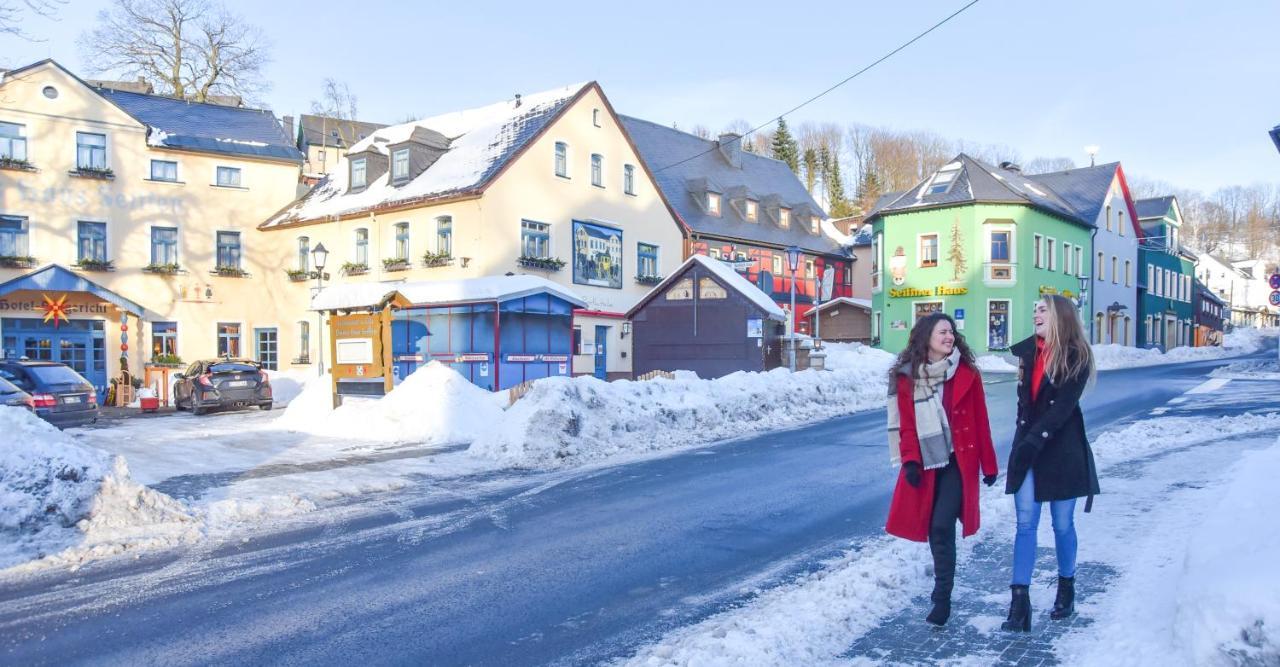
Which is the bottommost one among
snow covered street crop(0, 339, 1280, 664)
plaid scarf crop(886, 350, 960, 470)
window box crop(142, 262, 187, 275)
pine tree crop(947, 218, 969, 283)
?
snow covered street crop(0, 339, 1280, 664)

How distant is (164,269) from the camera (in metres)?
29.9

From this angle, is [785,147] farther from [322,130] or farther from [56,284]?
[56,284]

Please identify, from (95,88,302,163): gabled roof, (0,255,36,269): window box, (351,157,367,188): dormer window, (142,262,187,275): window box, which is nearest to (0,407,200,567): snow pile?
(0,255,36,269): window box

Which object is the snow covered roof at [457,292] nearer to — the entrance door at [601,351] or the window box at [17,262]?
the entrance door at [601,351]

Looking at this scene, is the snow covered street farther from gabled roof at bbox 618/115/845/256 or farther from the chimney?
the chimney

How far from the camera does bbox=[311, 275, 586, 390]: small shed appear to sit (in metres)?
21.7

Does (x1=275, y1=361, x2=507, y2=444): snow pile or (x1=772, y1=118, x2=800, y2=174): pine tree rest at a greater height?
(x1=772, y1=118, x2=800, y2=174): pine tree

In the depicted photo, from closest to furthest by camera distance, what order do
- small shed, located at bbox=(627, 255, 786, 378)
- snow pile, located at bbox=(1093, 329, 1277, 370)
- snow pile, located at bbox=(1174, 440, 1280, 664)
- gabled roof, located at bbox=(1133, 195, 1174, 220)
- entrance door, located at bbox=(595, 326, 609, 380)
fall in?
snow pile, located at bbox=(1174, 440, 1280, 664), small shed, located at bbox=(627, 255, 786, 378), entrance door, located at bbox=(595, 326, 609, 380), snow pile, located at bbox=(1093, 329, 1277, 370), gabled roof, located at bbox=(1133, 195, 1174, 220)

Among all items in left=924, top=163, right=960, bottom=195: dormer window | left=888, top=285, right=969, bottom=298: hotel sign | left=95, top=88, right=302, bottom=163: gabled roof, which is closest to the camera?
left=95, top=88, right=302, bottom=163: gabled roof

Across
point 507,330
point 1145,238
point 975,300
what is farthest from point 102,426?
Answer: point 1145,238

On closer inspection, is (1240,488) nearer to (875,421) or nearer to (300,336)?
(875,421)

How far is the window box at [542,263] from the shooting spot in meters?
28.4

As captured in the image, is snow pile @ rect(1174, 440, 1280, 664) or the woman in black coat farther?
the woman in black coat

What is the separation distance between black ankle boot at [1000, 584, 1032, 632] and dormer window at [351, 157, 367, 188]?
31.2 meters
